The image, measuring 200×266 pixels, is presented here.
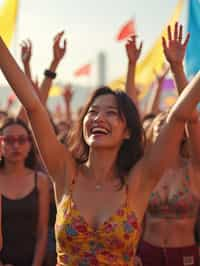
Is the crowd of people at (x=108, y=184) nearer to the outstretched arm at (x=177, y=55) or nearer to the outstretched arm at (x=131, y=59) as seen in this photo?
the outstretched arm at (x=177, y=55)

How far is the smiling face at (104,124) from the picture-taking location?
2.87 meters

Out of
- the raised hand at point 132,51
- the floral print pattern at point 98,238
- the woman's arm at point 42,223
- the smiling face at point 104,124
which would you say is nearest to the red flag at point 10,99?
the raised hand at point 132,51

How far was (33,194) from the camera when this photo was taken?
4031 millimetres

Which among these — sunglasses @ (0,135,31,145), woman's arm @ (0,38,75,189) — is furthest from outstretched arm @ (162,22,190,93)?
sunglasses @ (0,135,31,145)

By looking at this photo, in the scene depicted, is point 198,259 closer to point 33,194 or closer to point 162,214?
point 162,214

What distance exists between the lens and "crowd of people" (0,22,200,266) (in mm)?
2707

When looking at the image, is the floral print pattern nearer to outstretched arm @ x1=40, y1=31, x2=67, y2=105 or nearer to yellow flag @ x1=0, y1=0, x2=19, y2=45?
outstretched arm @ x1=40, y1=31, x2=67, y2=105

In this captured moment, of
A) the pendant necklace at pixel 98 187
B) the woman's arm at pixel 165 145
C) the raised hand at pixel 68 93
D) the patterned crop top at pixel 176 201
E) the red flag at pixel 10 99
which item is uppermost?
the red flag at pixel 10 99

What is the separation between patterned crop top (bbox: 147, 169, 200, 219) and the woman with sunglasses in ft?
2.50

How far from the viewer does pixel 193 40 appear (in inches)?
229

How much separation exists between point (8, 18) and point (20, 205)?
262 centimetres

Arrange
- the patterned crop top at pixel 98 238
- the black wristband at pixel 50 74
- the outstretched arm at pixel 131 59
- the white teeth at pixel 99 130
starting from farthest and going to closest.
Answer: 1. the black wristband at pixel 50 74
2. the outstretched arm at pixel 131 59
3. the white teeth at pixel 99 130
4. the patterned crop top at pixel 98 238

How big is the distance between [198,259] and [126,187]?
1468 mm

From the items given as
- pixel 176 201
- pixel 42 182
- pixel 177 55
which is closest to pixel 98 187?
pixel 177 55
